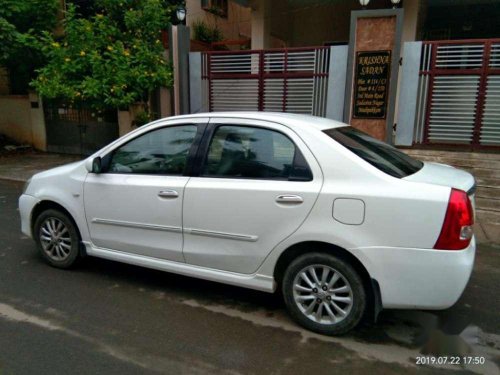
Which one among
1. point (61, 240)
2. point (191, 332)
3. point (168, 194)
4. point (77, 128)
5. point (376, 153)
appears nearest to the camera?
point (191, 332)

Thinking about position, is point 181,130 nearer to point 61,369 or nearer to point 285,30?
point 61,369

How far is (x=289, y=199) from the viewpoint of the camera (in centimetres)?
312

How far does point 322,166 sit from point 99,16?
8255mm

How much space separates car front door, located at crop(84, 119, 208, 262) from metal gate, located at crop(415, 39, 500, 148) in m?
6.69

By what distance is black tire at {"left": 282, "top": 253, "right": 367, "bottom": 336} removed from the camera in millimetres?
3027

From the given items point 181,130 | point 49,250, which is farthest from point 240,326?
point 49,250

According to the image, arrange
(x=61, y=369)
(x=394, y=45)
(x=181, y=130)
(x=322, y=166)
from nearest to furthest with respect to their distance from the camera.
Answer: (x=61, y=369) < (x=322, y=166) < (x=181, y=130) < (x=394, y=45)

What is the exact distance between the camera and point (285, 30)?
558 inches

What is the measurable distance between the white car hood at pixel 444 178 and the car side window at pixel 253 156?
826mm

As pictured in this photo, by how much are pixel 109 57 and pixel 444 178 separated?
8332 millimetres

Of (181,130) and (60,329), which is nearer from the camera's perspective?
(60,329)

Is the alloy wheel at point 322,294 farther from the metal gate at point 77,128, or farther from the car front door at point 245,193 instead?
the metal gate at point 77,128

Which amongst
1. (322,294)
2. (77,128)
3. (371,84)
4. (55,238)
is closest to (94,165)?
(55,238)

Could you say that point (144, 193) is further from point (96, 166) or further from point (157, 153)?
point (96, 166)
